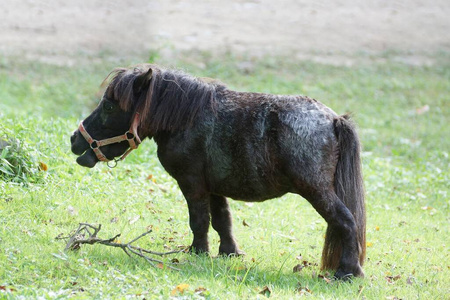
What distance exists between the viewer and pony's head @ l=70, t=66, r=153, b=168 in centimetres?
604

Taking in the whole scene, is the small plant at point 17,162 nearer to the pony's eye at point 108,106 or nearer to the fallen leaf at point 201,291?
the pony's eye at point 108,106

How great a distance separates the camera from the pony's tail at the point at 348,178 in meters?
5.87

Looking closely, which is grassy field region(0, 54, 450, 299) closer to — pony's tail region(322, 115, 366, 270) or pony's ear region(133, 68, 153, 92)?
pony's tail region(322, 115, 366, 270)

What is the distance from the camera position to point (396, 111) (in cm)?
1476

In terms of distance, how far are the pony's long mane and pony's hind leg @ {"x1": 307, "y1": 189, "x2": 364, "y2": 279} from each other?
1.40 meters

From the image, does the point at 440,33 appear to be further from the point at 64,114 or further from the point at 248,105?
the point at 248,105

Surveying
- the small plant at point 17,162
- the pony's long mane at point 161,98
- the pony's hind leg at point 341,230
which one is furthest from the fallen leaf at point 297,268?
the small plant at point 17,162

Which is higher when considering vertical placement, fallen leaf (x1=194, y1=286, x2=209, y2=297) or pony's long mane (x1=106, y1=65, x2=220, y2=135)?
pony's long mane (x1=106, y1=65, x2=220, y2=135)

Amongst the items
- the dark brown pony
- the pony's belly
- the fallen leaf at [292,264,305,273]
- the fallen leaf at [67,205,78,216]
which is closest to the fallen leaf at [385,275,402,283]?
the dark brown pony

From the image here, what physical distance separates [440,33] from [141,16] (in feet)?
30.1

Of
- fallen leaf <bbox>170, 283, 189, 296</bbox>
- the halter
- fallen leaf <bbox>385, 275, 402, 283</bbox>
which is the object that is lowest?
fallen leaf <bbox>385, 275, 402, 283</bbox>

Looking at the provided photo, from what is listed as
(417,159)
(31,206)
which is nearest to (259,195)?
(31,206)

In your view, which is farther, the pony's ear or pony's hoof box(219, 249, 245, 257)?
pony's hoof box(219, 249, 245, 257)

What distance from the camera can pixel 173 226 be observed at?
7.28m
